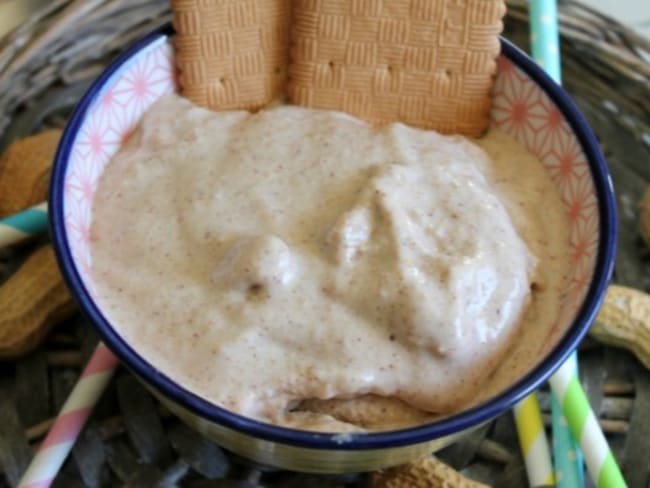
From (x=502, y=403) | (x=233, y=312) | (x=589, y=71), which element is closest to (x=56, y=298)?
(x=233, y=312)

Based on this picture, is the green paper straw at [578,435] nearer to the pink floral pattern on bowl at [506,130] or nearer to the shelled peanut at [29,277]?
the pink floral pattern on bowl at [506,130]

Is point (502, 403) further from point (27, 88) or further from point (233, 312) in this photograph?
point (27, 88)

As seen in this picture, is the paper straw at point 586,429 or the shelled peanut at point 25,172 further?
the shelled peanut at point 25,172

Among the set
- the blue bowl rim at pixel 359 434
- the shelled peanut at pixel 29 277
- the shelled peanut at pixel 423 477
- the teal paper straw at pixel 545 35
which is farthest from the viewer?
the teal paper straw at pixel 545 35

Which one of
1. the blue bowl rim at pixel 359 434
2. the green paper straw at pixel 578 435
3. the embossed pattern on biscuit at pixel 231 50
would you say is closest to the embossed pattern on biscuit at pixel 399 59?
the embossed pattern on biscuit at pixel 231 50

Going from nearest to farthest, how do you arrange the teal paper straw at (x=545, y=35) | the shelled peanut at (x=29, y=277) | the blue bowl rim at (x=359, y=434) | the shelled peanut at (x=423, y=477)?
the blue bowl rim at (x=359, y=434) < the shelled peanut at (x=423, y=477) < the shelled peanut at (x=29, y=277) < the teal paper straw at (x=545, y=35)

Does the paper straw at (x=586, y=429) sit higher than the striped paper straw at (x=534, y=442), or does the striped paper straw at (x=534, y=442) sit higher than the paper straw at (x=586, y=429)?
the paper straw at (x=586, y=429)

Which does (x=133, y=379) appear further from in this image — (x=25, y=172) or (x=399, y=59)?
(x=399, y=59)
